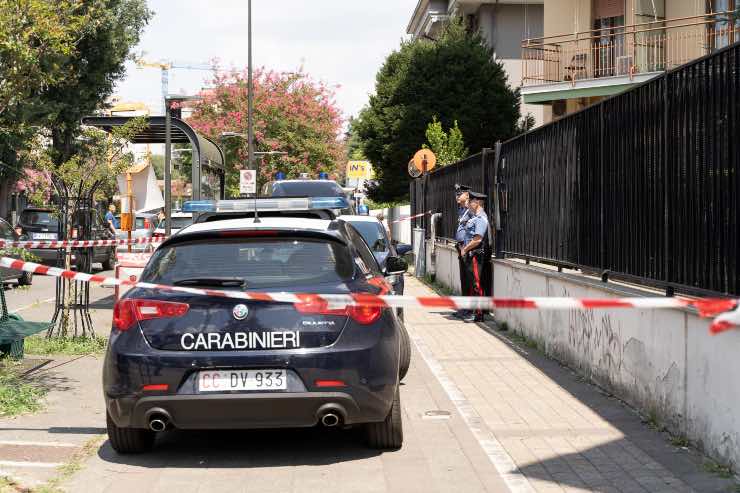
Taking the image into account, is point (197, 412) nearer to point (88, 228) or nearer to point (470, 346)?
point (470, 346)

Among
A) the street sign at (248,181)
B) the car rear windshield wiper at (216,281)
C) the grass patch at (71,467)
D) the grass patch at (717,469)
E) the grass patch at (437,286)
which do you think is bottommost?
the grass patch at (71,467)

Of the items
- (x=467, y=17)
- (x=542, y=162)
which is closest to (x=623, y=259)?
(x=542, y=162)

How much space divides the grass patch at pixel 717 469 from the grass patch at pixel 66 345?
23.9 ft

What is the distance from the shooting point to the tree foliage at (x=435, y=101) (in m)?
41.2

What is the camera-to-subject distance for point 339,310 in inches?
244

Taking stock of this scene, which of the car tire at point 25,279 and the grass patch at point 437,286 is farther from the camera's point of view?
the car tire at point 25,279

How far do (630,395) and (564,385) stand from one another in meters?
1.21

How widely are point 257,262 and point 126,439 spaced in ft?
4.56

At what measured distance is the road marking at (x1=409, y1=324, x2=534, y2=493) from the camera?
19.3 ft

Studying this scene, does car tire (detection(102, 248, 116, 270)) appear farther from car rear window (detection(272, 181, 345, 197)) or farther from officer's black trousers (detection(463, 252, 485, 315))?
officer's black trousers (detection(463, 252, 485, 315))

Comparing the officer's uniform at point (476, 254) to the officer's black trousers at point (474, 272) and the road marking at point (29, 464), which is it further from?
the road marking at point (29, 464)

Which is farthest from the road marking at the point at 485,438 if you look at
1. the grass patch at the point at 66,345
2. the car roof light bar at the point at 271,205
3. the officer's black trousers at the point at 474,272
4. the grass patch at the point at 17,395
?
the officer's black trousers at the point at 474,272

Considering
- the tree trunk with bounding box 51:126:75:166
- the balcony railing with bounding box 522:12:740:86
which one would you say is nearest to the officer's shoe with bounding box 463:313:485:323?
the balcony railing with bounding box 522:12:740:86

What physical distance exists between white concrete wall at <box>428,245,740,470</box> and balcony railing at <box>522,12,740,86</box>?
15.4 meters
